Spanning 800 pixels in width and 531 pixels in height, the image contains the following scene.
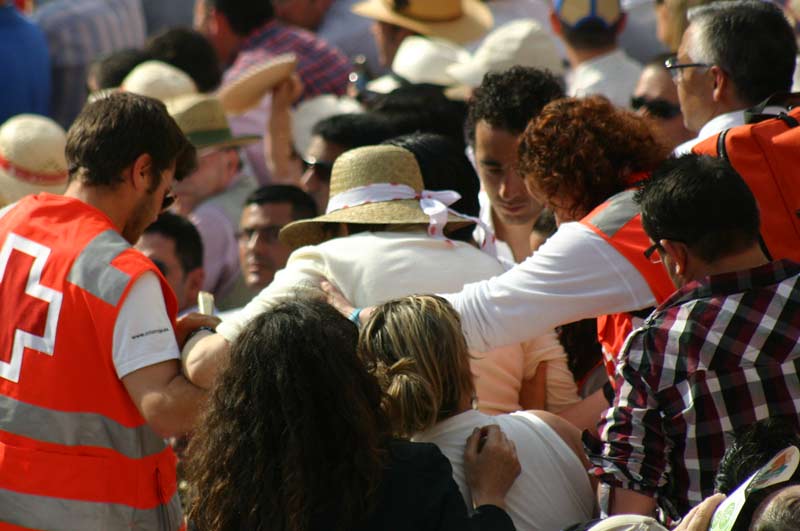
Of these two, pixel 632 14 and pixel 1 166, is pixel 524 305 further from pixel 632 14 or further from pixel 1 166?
pixel 632 14

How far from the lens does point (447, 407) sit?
2.86 metres

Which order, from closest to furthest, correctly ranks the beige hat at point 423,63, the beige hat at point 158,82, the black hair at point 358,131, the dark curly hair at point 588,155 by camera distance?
1. the dark curly hair at point 588,155
2. the black hair at point 358,131
3. the beige hat at point 158,82
4. the beige hat at point 423,63

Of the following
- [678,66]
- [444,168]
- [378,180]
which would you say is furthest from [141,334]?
[678,66]

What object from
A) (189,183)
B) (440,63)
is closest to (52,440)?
(189,183)

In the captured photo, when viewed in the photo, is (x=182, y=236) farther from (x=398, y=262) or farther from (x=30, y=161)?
(x=398, y=262)

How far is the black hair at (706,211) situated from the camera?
2773mm

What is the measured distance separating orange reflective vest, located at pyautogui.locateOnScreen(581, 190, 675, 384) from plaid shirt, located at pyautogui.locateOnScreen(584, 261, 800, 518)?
11.8 inches

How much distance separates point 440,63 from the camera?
6.41 metres

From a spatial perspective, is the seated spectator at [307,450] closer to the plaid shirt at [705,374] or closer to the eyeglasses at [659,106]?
the plaid shirt at [705,374]

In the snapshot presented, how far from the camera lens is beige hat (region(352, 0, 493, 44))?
7.17 metres

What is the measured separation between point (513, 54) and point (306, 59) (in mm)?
1646

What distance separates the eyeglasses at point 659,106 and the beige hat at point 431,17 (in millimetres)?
1975

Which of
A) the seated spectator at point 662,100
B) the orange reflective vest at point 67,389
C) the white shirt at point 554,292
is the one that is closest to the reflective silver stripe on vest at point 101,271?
the orange reflective vest at point 67,389

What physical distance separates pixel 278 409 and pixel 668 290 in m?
1.08
